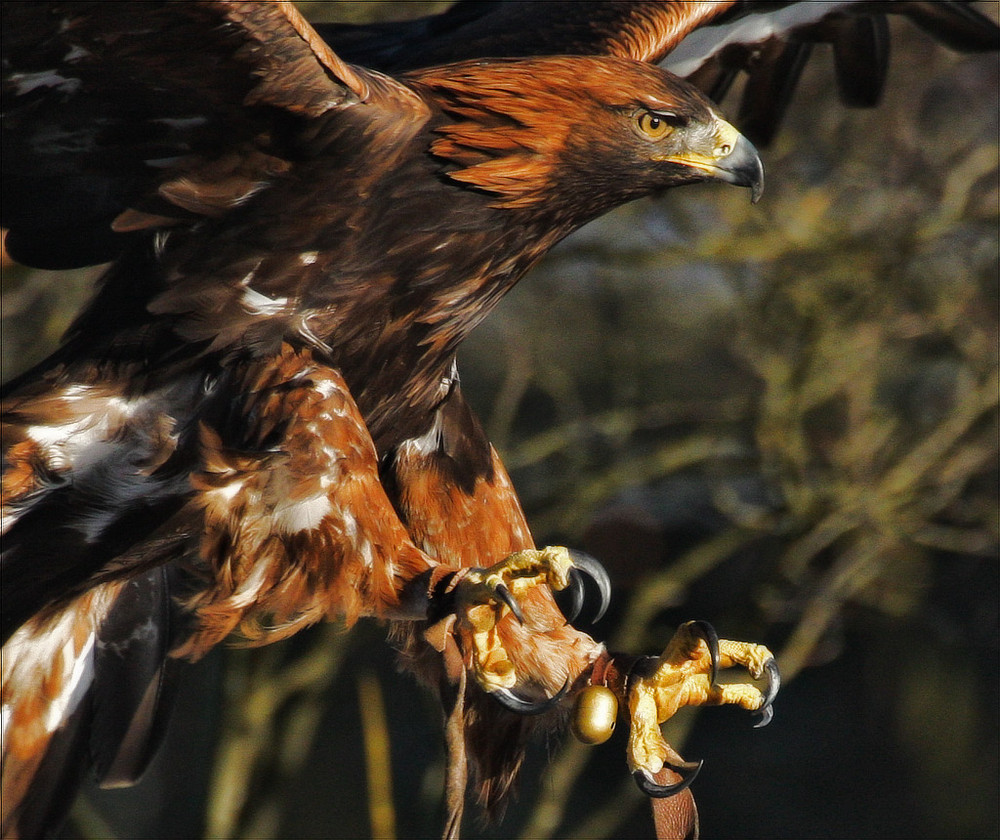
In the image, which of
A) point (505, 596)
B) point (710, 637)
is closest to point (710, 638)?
point (710, 637)

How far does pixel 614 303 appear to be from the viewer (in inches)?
235

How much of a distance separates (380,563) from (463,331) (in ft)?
1.57

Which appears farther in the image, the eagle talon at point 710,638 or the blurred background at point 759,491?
the blurred background at point 759,491

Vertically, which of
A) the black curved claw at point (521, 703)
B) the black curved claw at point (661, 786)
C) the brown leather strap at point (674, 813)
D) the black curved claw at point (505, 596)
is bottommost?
the brown leather strap at point (674, 813)

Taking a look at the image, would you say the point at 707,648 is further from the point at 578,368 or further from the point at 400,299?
the point at 578,368

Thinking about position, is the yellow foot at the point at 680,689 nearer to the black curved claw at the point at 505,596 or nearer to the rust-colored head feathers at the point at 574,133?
the black curved claw at the point at 505,596

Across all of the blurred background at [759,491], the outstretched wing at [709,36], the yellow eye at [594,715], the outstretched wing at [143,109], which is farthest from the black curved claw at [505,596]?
the blurred background at [759,491]

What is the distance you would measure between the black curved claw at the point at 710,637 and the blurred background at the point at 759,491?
9.74ft

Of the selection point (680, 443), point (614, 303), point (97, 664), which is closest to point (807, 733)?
point (680, 443)

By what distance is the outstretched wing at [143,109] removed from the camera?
197cm

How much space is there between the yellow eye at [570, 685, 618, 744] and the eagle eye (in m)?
0.94

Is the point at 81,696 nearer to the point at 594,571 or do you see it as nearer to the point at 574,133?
the point at 594,571

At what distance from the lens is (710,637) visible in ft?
7.25

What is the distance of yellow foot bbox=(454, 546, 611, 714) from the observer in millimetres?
2133
